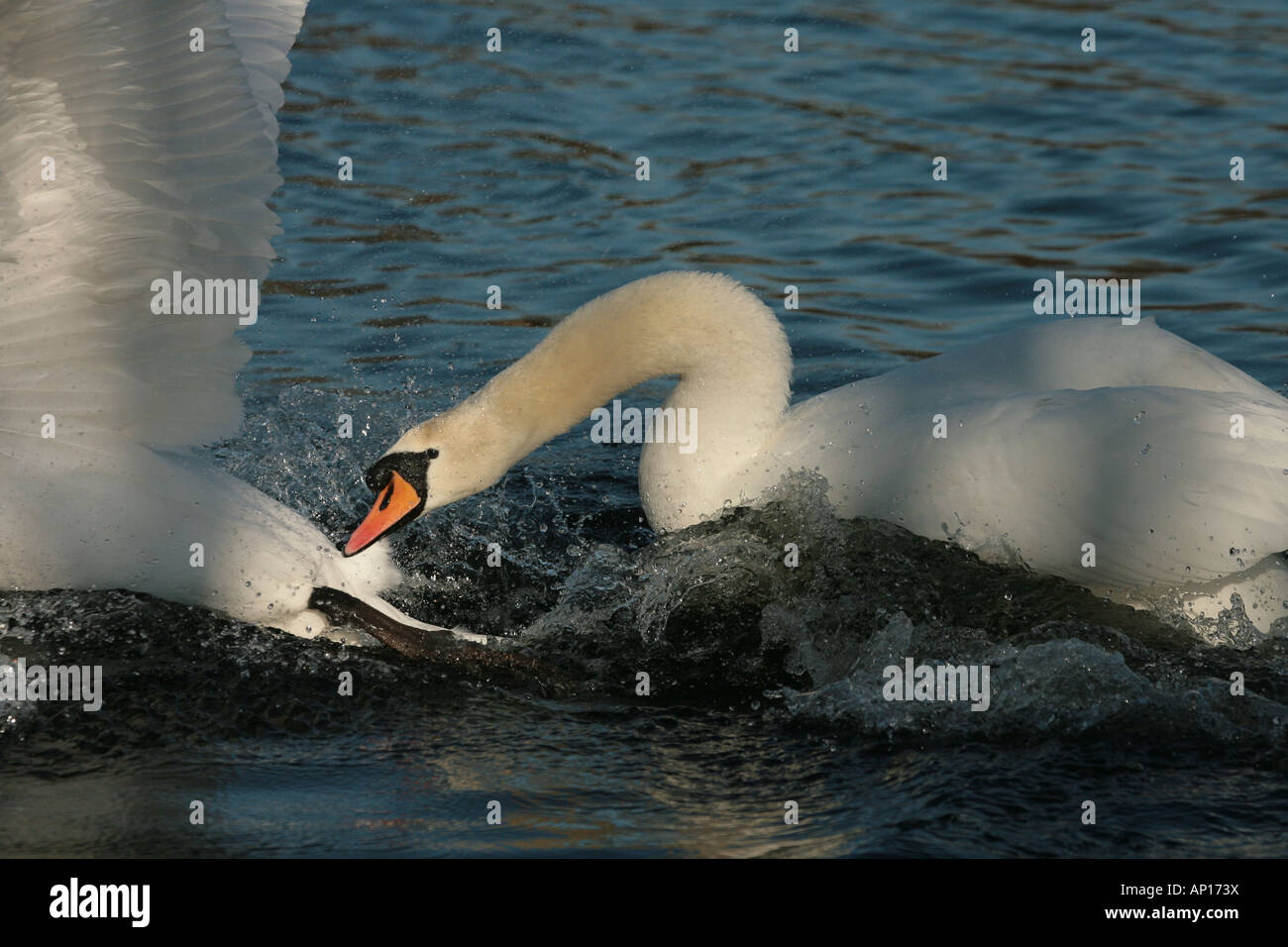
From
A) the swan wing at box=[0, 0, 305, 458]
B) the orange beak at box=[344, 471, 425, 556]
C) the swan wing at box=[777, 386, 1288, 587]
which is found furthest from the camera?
the orange beak at box=[344, 471, 425, 556]

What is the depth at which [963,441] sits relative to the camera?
4.80 meters

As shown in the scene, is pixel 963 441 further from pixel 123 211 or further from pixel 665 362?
pixel 123 211

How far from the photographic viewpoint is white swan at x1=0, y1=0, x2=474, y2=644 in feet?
14.0

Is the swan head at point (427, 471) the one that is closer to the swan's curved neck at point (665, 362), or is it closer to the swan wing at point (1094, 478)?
the swan's curved neck at point (665, 362)

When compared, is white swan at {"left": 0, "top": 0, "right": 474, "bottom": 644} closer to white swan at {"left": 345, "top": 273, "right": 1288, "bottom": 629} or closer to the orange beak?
the orange beak

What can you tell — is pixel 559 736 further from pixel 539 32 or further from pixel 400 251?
pixel 539 32

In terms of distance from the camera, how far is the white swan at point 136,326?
4281mm

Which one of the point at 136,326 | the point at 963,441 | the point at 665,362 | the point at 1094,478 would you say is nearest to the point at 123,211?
the point at 136,326

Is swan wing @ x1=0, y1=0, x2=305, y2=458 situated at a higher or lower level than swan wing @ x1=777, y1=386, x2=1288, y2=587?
higher

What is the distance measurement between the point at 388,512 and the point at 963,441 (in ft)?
5.34

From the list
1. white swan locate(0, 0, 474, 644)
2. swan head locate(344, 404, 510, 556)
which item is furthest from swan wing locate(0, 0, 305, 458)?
swan head locate(344, 404, 510, 556)

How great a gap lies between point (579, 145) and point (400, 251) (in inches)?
60.4

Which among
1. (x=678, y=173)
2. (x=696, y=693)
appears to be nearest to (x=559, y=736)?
(x=696, y=693)

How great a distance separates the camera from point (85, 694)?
4.55m
